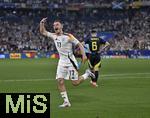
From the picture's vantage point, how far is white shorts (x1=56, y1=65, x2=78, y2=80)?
54.5 ft

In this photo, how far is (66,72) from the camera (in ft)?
55.0

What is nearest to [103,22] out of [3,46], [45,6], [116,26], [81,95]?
[116,26]

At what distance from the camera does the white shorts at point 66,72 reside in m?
16.6

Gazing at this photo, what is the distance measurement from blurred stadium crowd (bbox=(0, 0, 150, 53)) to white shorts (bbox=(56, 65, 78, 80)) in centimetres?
4824

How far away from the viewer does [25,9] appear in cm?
7831

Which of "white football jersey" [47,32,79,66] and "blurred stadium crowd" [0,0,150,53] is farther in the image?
"blurred stadium crowd" [0,0,150,53]

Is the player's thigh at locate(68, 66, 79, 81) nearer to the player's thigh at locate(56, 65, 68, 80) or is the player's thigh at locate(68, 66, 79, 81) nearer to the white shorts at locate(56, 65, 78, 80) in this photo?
the white shorts at locate(56, 65, 78, 80)

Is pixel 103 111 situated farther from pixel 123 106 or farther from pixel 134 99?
pixel 134 99

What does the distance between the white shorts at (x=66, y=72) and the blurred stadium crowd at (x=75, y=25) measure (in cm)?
4824

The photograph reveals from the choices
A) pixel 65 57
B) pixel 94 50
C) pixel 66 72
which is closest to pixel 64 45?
pixel 65 57

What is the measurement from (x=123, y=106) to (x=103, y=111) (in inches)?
50.3

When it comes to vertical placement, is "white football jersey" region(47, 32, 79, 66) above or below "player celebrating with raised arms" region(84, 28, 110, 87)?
above

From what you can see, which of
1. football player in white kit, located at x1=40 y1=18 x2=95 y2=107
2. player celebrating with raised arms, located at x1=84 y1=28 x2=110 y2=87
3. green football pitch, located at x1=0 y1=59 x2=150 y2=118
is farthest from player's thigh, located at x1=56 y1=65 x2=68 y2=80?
player celebrating with raised arms, located at x1=84 y1=28 x2=110 y2=87

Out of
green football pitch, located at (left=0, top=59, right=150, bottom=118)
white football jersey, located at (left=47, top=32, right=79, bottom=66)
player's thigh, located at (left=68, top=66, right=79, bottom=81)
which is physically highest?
white football jersey, located at (left=47, top=32, right=79, bottom=66)
